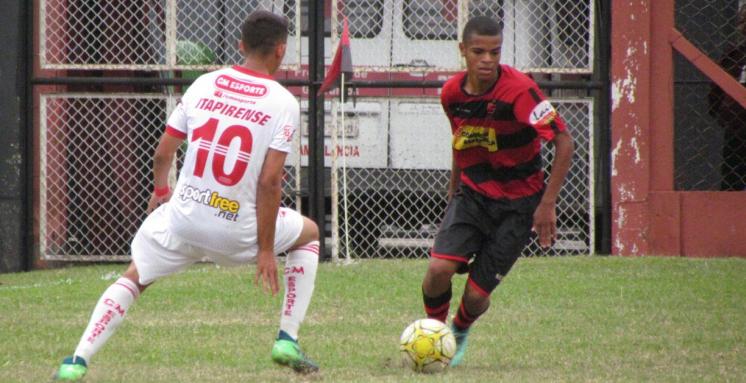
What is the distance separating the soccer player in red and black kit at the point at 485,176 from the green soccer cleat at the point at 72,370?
6.15ft

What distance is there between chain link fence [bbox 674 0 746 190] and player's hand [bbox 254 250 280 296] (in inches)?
279

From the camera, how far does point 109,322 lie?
→ 6207 millimetres

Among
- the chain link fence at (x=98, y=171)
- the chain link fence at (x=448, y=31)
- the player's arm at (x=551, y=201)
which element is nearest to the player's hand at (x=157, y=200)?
the player's arm at (x=551, y=201)

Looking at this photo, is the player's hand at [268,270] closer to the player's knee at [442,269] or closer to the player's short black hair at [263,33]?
the player's short black hair at [263,33]

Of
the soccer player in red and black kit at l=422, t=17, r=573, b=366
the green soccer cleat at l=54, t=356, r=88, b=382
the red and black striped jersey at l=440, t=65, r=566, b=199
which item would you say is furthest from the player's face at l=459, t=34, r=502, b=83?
the green soccer cleat at l=54, t=356, r=88, b=382

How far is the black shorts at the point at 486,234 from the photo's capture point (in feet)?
23.4

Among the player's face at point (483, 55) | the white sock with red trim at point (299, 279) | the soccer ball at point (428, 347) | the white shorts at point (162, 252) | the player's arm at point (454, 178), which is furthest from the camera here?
the player's arm at point (454, 178)

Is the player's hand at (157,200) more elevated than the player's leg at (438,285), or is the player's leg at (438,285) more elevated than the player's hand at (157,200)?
the player's hand at (157,200)

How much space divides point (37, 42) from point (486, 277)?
6671 mm

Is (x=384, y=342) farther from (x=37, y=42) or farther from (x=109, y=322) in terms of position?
(x=37, y=42)

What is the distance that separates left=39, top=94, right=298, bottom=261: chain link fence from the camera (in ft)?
41.3

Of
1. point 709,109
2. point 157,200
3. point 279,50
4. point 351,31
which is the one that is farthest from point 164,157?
point 709,109

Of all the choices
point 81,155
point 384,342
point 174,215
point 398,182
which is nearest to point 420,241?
point 398,182

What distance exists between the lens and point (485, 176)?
23.6 ft
